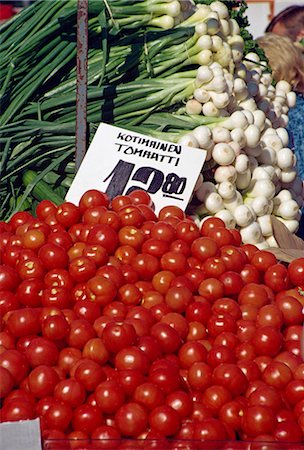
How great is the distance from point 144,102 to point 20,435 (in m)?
1.98

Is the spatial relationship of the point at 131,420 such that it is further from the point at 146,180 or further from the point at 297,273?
the point at 146,180

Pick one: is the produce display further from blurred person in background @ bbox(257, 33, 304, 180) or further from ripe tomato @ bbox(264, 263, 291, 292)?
blurred person in background @ bbox(257, 33, 304, 180)

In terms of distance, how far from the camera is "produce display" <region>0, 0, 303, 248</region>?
327 centimetres

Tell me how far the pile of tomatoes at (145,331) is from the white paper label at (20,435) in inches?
4.8

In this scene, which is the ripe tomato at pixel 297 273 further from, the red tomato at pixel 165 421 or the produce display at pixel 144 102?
the red tomato at pixel 165 421

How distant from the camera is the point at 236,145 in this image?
331cm

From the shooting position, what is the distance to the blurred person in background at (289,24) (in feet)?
22.9

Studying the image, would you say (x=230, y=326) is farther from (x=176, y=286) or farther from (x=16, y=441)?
(x=16, y=441)

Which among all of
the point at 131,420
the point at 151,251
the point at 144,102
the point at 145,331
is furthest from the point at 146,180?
the point at 131,420

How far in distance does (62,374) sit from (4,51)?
1836mm

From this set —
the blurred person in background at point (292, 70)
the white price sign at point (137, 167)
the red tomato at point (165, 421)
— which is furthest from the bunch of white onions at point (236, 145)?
the red tomato at point (165, 421)

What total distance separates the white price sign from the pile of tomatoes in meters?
0.20

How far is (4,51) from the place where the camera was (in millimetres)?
3432

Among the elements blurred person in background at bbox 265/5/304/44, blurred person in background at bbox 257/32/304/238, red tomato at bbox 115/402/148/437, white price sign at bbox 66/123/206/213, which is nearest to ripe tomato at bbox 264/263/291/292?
white price sign at bbox 66/123/206/213
